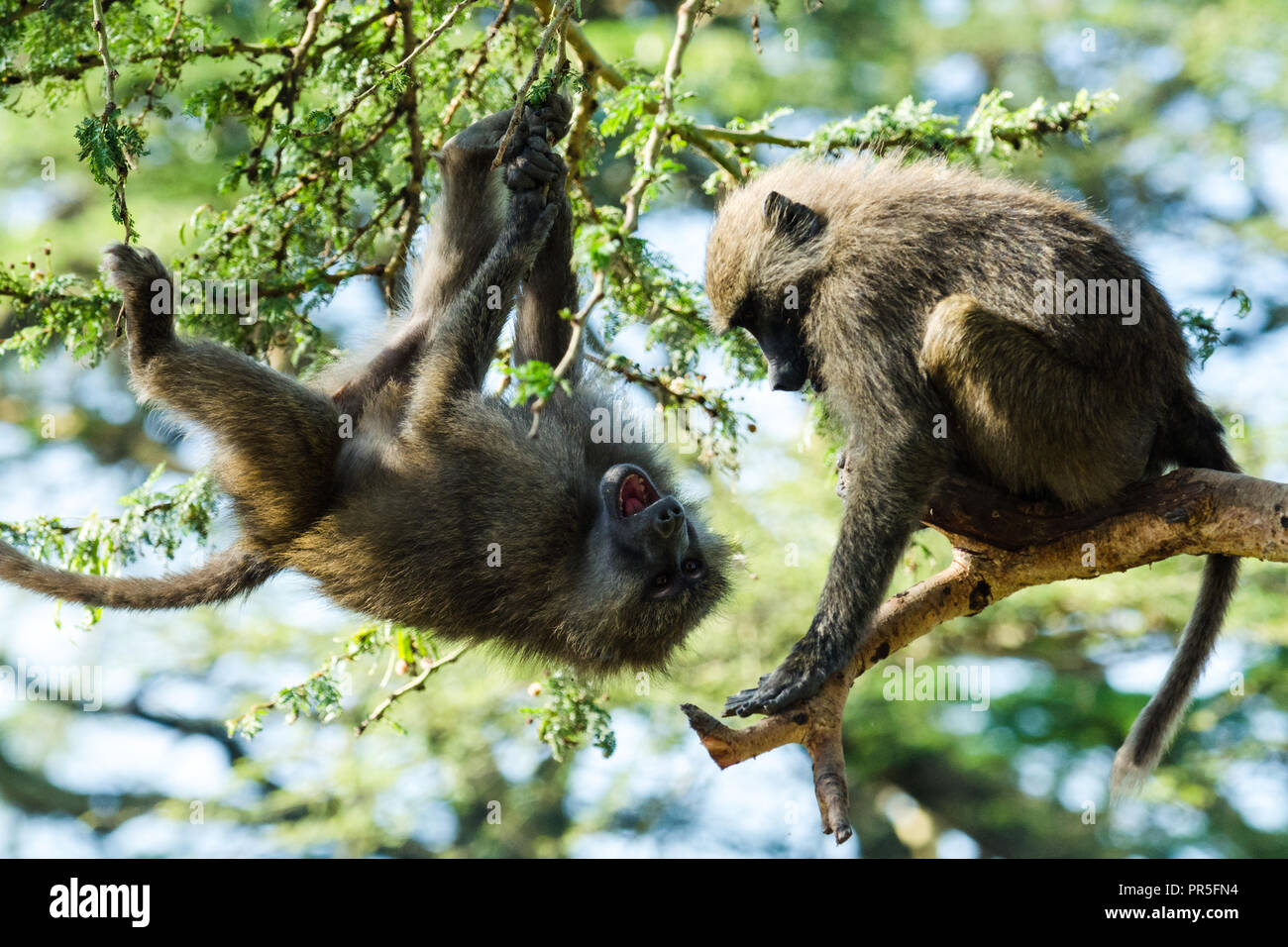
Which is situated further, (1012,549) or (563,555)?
(563,555)

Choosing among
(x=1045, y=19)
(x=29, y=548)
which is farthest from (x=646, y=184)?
(x=1045, y=19)

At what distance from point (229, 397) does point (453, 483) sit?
3.16 ft

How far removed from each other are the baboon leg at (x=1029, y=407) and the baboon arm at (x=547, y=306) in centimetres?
173

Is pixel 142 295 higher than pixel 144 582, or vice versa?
pixel 142 295

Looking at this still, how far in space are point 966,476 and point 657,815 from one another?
11.4 metres

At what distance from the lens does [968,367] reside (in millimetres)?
4789

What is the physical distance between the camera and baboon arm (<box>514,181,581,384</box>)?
561cm

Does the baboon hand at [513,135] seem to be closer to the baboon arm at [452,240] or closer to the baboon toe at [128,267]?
the baboon arm at [452,240]

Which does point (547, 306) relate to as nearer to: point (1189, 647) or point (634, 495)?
point (634, 495)

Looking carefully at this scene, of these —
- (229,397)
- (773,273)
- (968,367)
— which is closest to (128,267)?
(229,397)

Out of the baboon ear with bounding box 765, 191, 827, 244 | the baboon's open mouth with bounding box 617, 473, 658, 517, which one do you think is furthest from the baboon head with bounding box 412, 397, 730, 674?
the baboon ear with bounding box 765, 191, 827, 244

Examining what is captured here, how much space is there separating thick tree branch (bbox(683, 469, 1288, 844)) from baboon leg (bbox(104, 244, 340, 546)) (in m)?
2.06

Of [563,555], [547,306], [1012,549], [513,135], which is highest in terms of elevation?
[513,135]

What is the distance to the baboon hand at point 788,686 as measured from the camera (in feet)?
15.0
